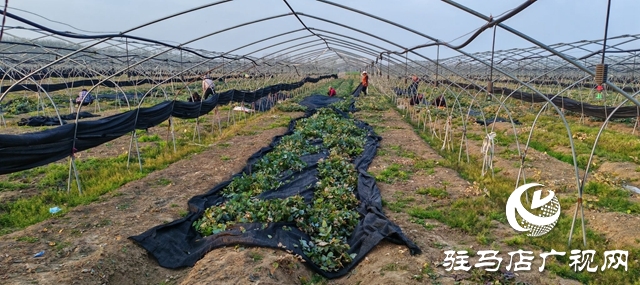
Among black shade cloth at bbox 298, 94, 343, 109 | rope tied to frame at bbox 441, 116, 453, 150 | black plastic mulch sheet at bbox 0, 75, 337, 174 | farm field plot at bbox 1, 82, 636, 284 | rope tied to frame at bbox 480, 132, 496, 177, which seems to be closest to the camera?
farm field plot at bbox 1, 82, 636, 284

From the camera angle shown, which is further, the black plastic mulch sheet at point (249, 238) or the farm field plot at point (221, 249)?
the black plastic mulch sheet at point (249, 238)

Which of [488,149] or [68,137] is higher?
[68,137]

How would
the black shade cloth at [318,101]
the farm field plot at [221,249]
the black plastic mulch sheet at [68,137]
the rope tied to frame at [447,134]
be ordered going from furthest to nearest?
1. the black shade cloth at [318,101]
2. the rope tied to frame at [447,134]
3. the black plastic mulch sheet at [68,137]
4. the farm field plot at [221,249]

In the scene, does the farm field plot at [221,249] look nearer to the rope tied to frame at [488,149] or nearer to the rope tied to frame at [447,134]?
the rope tied to frame at [488,149]

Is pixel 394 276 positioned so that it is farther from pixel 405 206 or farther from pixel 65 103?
pixel 65 103

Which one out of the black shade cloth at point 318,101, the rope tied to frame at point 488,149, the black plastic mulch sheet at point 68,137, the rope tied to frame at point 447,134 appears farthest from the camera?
the black shade cloth at point 318,101

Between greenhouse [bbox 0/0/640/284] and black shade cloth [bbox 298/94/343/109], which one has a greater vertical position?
black shade cloth [bbox 298/94/343/109]

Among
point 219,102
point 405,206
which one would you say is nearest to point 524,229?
point 405,206

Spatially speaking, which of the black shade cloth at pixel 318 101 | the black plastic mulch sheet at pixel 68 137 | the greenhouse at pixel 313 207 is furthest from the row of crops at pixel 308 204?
the black shade cloth at pixel 318 101

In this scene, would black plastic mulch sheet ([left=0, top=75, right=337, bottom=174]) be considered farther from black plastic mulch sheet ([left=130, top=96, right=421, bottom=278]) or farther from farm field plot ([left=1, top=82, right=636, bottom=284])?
black plastic mulch sheet ([left=130, top=96, right=421, bottom=278])

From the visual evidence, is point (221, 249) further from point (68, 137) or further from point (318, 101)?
point (318, 101)

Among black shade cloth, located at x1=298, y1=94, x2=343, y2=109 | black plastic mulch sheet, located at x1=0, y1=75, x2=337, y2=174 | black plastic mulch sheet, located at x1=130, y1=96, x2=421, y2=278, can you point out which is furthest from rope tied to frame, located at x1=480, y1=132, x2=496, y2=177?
black shade cloth, located at x1=298, y1=94, x2=343, y2=109

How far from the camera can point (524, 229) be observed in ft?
21.6

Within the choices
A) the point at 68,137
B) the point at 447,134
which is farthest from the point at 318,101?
the point at 68,137
